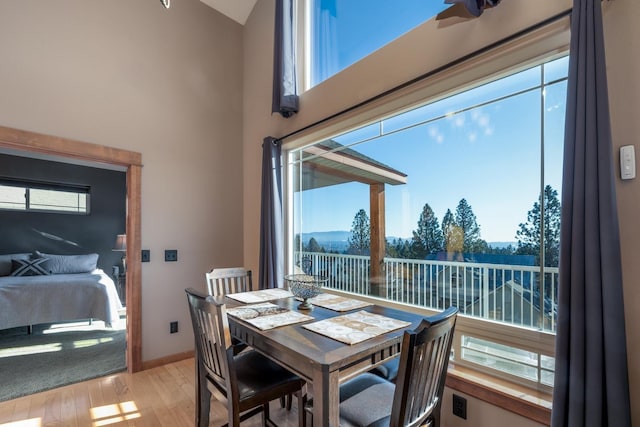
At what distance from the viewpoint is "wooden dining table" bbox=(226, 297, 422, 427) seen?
116 cm

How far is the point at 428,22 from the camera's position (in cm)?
196

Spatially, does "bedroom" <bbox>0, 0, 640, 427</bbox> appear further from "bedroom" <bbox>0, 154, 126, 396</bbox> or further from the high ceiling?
"bedroom" <bbox>0, 154, 126, 396</bbox>

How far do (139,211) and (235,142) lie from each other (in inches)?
51.3

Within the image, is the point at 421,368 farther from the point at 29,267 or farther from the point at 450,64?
the point at 29,267

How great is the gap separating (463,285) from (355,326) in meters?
0.98

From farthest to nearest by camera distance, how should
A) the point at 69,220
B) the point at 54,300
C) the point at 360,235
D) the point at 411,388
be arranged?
1. the point at 69,220
2. the point at 54,300
3. the point at 360,235
4. the point at 411,388

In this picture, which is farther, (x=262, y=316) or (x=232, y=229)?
(x=232, y=229)

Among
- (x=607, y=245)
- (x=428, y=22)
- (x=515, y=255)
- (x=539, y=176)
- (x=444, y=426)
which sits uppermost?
(x=428, y=22)

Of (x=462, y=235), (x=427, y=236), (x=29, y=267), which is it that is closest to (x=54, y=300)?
(x=29, y=267)

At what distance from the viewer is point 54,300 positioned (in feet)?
12.5

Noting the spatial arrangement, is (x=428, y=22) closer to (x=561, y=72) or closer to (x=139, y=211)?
(x=561, y=72)

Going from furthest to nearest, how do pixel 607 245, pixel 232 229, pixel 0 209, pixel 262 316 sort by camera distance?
pixel 0 209 → pixel 232 229 → pixel 262 316 → pixel 607 245

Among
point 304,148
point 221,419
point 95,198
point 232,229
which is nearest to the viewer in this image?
point 221,419

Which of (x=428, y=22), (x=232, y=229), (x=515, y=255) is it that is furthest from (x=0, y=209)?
(x=515, y=255)
